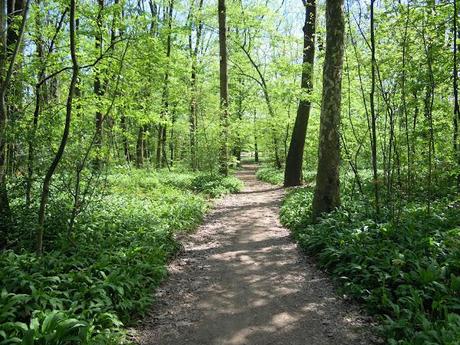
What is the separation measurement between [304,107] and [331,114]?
6.87 m

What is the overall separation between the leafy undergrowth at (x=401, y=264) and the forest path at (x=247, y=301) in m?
0.35

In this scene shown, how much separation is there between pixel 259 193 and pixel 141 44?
8754mm

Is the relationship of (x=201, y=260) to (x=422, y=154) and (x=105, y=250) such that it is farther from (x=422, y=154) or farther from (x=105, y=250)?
(x=422, y=154)

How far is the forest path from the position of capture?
445cm

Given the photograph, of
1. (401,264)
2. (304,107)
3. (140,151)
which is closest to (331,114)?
(401,264)

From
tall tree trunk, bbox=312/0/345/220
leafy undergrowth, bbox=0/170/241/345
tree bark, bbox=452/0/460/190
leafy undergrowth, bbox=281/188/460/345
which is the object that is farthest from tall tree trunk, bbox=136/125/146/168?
tree bark, bbox=452/0/460/190

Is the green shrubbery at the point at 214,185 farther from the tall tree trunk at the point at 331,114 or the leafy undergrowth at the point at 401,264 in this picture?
the leafy undergrowth at the point at 401,264

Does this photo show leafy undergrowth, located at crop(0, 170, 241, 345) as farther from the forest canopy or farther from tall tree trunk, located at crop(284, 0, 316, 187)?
tall tree trunk, located at crop(284, 0, 316, 187)

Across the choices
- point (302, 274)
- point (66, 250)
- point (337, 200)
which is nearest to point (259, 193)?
point (337, 200)

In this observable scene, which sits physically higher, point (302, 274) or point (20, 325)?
point (20, 325)

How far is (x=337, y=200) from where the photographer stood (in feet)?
28.0

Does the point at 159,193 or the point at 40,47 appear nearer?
the point at 40,47

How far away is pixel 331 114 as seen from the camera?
8.27 metres

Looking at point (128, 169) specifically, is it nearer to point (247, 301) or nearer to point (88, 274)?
point (88, 274)
